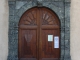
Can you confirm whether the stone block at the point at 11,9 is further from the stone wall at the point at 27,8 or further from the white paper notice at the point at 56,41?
the white paper notice at the point at 56,41

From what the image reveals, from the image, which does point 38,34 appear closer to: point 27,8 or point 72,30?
point 27,8

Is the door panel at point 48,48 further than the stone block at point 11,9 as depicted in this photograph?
Yes

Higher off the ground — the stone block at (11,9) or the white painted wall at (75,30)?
the stone block at (11,9)

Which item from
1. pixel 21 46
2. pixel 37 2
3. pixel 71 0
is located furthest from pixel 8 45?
pixel 71 0

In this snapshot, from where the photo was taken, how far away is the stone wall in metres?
6.31

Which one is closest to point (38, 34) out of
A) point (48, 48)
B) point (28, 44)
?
point (28, 44)

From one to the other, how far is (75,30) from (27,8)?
1.77 meters

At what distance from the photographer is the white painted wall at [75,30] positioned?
6.38 metres

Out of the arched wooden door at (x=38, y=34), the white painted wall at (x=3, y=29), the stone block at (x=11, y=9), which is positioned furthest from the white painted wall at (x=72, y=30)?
the arched wooden door at (x=38, y=34)

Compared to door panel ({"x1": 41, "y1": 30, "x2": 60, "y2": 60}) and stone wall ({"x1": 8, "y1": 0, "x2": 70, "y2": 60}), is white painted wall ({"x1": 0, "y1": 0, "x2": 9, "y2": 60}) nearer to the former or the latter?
stone wall ({"x1": 8, "y1": 0, "x2": 70, "y2": 60})

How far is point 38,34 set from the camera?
649cm

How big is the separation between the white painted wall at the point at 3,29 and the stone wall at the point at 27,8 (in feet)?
0.45

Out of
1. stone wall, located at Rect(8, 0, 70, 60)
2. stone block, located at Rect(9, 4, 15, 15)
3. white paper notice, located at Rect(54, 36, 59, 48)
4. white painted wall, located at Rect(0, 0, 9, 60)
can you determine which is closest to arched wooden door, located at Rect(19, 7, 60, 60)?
white paper notice, located at Rect(54, 36, 59, 48)

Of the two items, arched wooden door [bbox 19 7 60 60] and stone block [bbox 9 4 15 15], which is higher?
stone block [bbox 9 4 15 15]
